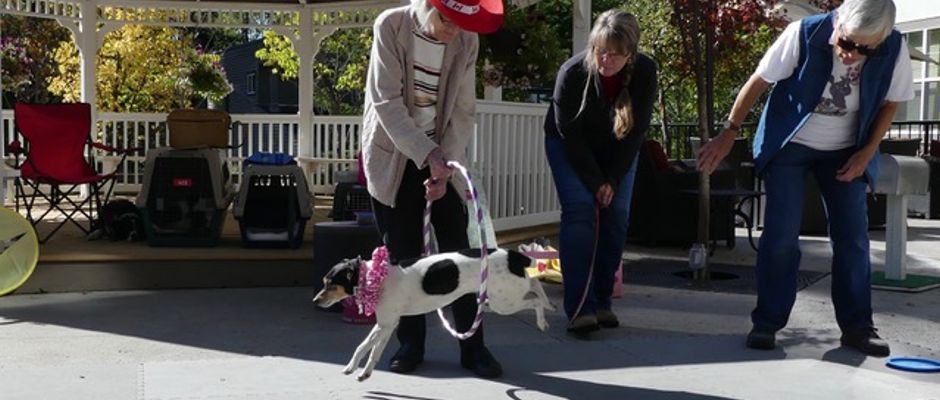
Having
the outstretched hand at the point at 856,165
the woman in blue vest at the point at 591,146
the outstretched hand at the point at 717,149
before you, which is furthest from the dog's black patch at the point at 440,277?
the outstretched hand at the point at 856,165

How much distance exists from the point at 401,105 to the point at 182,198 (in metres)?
3.30

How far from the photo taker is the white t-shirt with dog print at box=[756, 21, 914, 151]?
4109 mm

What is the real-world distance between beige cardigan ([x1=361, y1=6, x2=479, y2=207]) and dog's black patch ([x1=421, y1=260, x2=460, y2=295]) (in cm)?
36

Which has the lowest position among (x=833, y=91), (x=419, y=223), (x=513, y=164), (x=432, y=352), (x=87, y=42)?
(x=432, y=352)

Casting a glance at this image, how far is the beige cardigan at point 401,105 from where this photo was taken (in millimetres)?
3555

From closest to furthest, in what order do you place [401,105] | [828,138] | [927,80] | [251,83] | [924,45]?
1. [401,105]
2. [828,138]
3. [927,80]
4. [924,45]
5. [251,83]

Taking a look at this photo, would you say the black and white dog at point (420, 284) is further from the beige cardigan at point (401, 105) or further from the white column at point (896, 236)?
the white column at point (896, 236)

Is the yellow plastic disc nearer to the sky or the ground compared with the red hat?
nearer to the ground

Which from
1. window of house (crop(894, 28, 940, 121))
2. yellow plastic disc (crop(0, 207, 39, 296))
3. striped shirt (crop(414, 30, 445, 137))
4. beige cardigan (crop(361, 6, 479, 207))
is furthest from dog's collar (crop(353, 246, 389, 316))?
window of house (crop(894, 28, 940, 121))

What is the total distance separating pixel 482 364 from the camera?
3.85 metres

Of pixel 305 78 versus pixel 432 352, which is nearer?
pixel 432 352

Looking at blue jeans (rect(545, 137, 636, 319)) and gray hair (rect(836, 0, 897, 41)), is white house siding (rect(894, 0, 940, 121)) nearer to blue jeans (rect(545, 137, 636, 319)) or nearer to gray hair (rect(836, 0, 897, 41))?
blue jeans (rect(545, 137, 636, 319))

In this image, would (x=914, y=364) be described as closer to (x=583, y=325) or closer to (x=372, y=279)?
(x=583, y=325)

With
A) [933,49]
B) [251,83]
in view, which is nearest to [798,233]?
[933,49]
